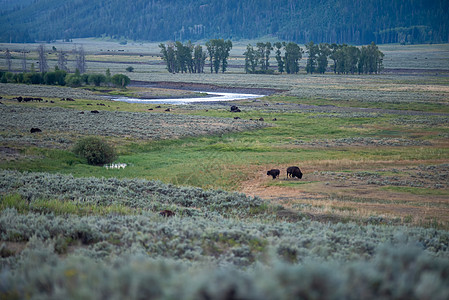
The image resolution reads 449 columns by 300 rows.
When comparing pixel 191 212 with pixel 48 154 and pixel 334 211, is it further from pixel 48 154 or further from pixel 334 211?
pixel 48 154

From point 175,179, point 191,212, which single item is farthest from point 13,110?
point 191,212

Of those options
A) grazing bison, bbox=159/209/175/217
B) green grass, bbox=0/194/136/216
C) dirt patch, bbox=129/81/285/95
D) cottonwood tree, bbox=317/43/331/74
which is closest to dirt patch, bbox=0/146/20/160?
green grass, bbox=0/194/136/216

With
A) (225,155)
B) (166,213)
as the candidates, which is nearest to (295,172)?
(225,155)

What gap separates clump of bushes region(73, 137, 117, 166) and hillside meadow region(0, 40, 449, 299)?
104cm

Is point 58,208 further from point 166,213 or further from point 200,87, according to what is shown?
point 200,87

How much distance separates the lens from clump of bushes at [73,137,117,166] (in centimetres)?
2825

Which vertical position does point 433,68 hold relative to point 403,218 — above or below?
above

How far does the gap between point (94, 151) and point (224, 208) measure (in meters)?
15.0

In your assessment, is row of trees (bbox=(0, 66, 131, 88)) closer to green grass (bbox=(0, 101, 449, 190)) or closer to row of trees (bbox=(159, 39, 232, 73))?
row of trees (bbox=(159, 39, 232, 73))

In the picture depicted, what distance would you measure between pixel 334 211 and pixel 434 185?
10336 mm

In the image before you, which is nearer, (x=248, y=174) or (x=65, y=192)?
(x=65, y=192)

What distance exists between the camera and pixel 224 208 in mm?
16703

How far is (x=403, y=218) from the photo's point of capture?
15602 mm

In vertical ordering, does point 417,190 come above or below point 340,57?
below
